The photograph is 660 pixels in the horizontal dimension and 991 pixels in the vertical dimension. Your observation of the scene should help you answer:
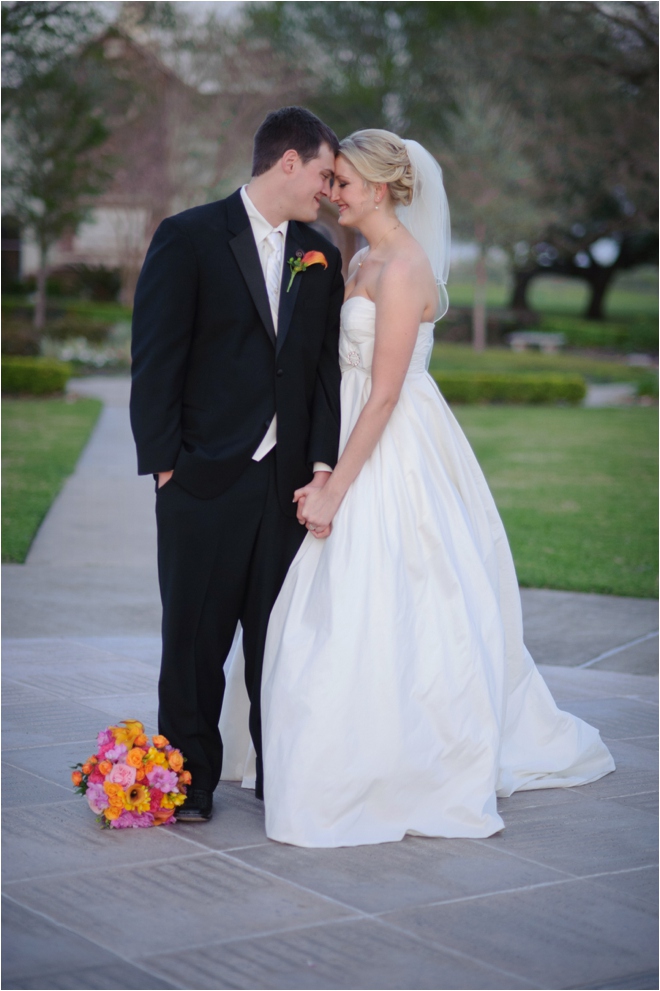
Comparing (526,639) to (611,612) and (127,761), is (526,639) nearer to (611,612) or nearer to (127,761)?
(611,612)

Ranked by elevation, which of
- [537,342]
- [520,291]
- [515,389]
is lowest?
[515,389]

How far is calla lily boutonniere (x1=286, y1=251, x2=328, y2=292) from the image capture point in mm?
3580

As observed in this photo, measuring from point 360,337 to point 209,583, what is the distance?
39.3 inches

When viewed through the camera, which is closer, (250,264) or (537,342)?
(250,264)

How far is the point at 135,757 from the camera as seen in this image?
3.51 meters

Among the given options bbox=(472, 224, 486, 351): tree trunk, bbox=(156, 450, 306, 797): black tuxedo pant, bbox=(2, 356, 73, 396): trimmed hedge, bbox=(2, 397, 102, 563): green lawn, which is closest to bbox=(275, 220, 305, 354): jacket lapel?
bbox=(156, 450, 306, 797): black tuxedo pant

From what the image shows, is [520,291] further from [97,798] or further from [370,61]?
[97,798]

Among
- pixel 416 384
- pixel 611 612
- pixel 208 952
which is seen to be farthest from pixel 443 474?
pixel 611 612

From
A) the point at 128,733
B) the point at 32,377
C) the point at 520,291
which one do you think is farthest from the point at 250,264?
the point at 520,291

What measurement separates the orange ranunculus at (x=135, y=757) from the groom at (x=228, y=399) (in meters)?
0.18

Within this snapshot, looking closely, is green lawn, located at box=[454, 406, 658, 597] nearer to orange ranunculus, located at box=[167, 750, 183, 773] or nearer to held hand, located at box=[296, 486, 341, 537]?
held hand, located at box=[296, 486, 341, 537]

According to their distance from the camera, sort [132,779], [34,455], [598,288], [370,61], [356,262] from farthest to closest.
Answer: [598,288], [370,61], [34,455], [356,262], [132,779]

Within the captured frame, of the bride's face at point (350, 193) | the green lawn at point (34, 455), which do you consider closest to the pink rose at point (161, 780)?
the bride's face at point (350, 193)

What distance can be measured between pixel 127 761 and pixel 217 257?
5.33 feet
